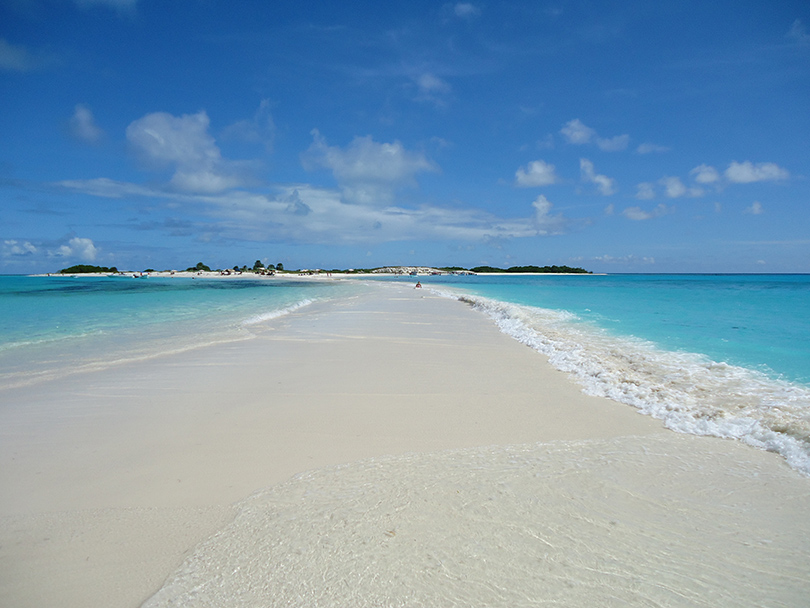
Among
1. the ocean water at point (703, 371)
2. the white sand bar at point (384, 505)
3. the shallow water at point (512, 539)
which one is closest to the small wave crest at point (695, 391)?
the ocean water at point (703, 371)

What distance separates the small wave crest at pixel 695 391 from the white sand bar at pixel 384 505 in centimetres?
38

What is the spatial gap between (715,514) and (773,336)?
13.8m

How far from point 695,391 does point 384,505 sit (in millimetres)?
6070

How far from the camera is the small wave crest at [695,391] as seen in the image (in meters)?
4.95

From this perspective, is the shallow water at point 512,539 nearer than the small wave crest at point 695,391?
Yes

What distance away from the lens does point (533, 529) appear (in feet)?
9.97

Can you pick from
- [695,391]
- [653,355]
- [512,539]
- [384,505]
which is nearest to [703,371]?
[653,355]

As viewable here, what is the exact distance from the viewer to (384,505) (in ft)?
11.1

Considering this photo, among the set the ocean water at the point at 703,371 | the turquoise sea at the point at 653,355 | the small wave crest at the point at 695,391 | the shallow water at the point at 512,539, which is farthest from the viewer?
the turquoise sea at the point at 653,355

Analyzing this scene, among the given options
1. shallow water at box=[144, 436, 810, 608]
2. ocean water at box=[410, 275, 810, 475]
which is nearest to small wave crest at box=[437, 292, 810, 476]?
ocean water at box=[410, 275, 810, 475]

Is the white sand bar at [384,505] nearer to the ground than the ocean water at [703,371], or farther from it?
farther from it

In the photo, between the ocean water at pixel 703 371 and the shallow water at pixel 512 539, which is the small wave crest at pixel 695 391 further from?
the shallow water at pixel 512 539

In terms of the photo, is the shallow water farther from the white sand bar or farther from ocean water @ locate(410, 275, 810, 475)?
ocean water @ locate(410, 275, 810, 475)

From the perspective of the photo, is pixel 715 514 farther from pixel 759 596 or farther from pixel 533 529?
pixel 533 529
